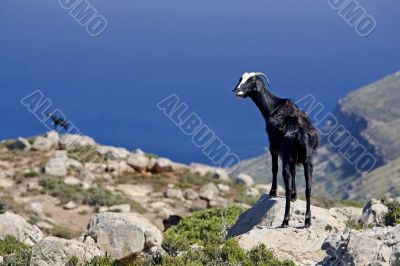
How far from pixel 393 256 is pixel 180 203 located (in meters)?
25.7

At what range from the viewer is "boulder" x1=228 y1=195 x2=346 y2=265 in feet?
41.6

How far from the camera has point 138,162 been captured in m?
40.9

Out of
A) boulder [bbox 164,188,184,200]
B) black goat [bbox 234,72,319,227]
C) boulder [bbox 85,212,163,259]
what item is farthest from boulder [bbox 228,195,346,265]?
boulder [bbox 164,188,184,200]

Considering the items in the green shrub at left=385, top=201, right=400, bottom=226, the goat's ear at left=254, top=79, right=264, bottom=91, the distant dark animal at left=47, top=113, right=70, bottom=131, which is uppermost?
the distant dark animal at left=47, top=113, right=70, bottom=131

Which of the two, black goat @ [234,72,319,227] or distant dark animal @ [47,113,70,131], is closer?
black goat @ [234,72,319,227]

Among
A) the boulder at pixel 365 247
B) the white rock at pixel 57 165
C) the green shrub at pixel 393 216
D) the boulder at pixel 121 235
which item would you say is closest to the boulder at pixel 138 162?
the white rock at pixel 57 165

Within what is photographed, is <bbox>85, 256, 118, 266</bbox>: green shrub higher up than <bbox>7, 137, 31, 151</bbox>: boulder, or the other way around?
<bbox>7, 137, 31, 151</bbox>: boulder

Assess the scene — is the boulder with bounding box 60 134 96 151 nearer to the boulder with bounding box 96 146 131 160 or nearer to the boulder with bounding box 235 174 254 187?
the boulder with bounding box 96 146 131 160

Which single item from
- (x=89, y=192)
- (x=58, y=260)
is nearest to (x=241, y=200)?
(x=89, y=192)

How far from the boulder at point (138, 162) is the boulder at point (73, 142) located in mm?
3507

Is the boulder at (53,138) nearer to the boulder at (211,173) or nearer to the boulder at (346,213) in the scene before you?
the boulder at (211,173)

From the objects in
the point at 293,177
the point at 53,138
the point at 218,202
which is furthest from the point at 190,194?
the point at 293,177

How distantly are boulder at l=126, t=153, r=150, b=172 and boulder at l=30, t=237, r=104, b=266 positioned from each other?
2719cm

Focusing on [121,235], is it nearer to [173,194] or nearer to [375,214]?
[375,214]
